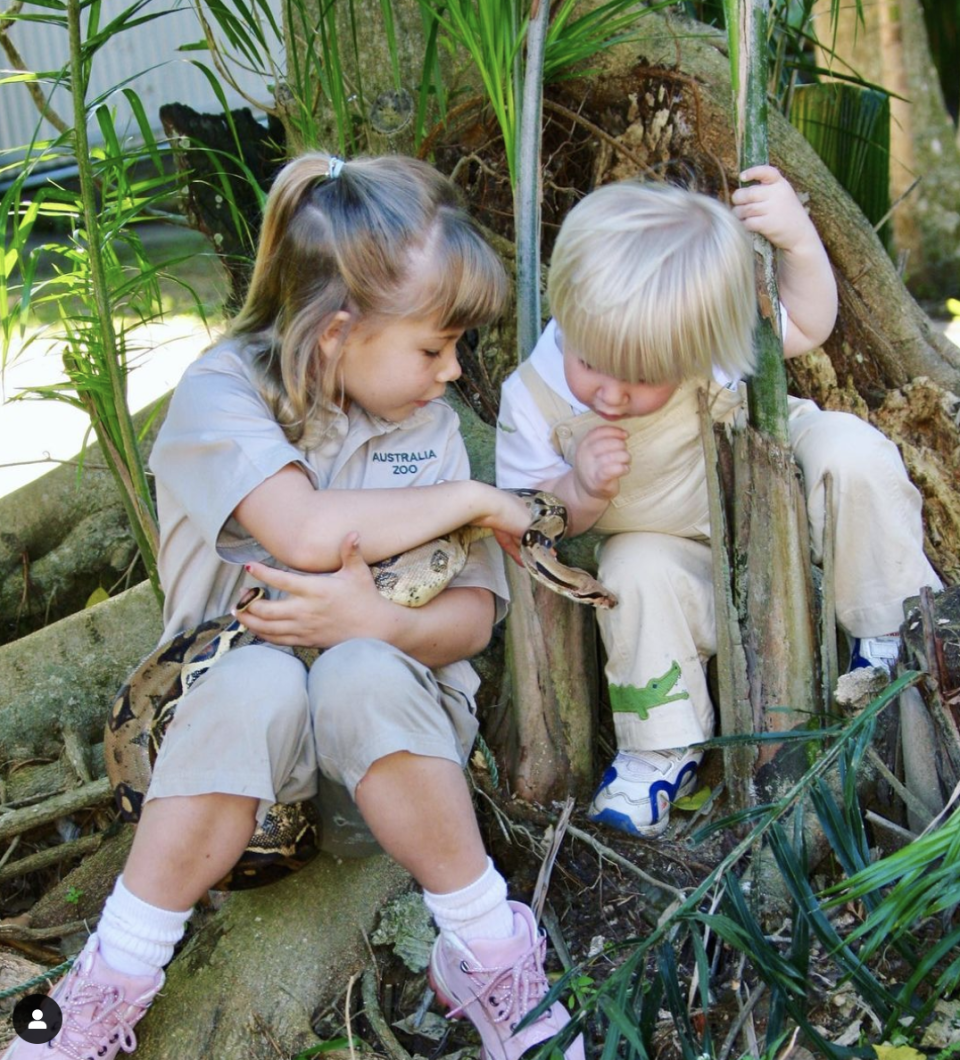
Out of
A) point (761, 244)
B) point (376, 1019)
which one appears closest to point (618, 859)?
point (376, 1019)

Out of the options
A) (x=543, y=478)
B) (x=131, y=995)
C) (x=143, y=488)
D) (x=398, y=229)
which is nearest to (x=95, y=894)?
(x=131, y=995)

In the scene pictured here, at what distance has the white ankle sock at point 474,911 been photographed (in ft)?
7.23

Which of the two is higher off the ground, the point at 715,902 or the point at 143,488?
the point at 143,488

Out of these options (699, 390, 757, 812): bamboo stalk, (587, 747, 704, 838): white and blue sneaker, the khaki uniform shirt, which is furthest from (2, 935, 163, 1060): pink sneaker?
(699, 390, 757, 812): bamboo stalk

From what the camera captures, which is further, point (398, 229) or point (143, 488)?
point (143, 488)

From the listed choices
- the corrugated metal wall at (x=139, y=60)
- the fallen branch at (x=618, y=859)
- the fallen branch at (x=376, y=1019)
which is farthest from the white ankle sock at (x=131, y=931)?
the corrugated metal wall at (x=139, y=60)

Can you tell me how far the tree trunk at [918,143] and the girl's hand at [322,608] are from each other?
6715mm

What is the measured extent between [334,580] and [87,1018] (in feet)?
2.90

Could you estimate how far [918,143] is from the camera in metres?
8.37

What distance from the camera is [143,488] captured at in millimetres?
3172

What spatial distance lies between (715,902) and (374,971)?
2.69 feet

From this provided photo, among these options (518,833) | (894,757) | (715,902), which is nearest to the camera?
(715,902)

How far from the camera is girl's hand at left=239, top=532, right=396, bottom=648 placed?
93.7 inches

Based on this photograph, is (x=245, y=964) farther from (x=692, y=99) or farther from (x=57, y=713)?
(x=692, y=99)
